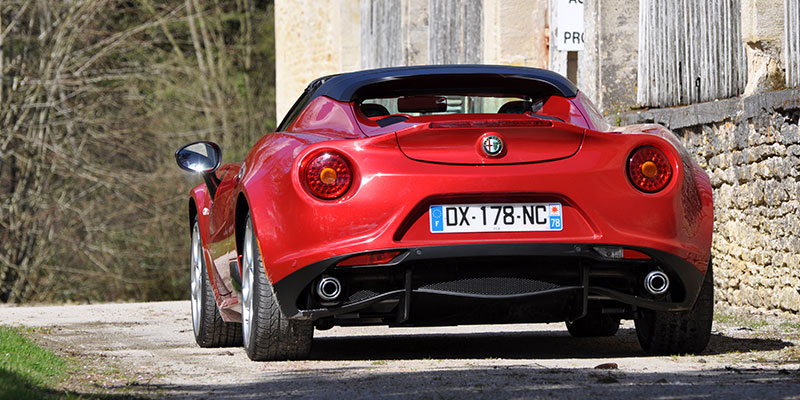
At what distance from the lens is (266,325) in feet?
19.8

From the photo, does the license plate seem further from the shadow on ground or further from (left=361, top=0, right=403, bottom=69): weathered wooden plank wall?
(left=361, top=0, right=403, bottom=69): weathered wooden plank wall

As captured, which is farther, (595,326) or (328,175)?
(595,326)

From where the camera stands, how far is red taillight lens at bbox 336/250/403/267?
5547mm

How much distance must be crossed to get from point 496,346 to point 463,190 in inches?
73.1

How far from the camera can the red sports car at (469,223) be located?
555cm

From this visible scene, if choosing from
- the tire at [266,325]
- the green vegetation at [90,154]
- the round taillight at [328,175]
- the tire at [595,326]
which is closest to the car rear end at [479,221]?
the round taillight at [328,175]

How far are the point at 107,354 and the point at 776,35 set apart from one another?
5.73 metres

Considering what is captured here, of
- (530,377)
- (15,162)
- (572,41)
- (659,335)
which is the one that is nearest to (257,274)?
(530,377)

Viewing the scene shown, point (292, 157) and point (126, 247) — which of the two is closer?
point (292, 157)

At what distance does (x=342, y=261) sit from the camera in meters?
5.60

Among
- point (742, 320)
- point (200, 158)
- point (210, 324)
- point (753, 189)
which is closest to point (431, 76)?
point (200, 158)

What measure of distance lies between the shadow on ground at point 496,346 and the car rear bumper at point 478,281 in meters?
0.66

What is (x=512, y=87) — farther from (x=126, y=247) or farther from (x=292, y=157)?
(x=126, y=247)

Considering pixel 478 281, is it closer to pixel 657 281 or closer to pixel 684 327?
pixel 657 281
